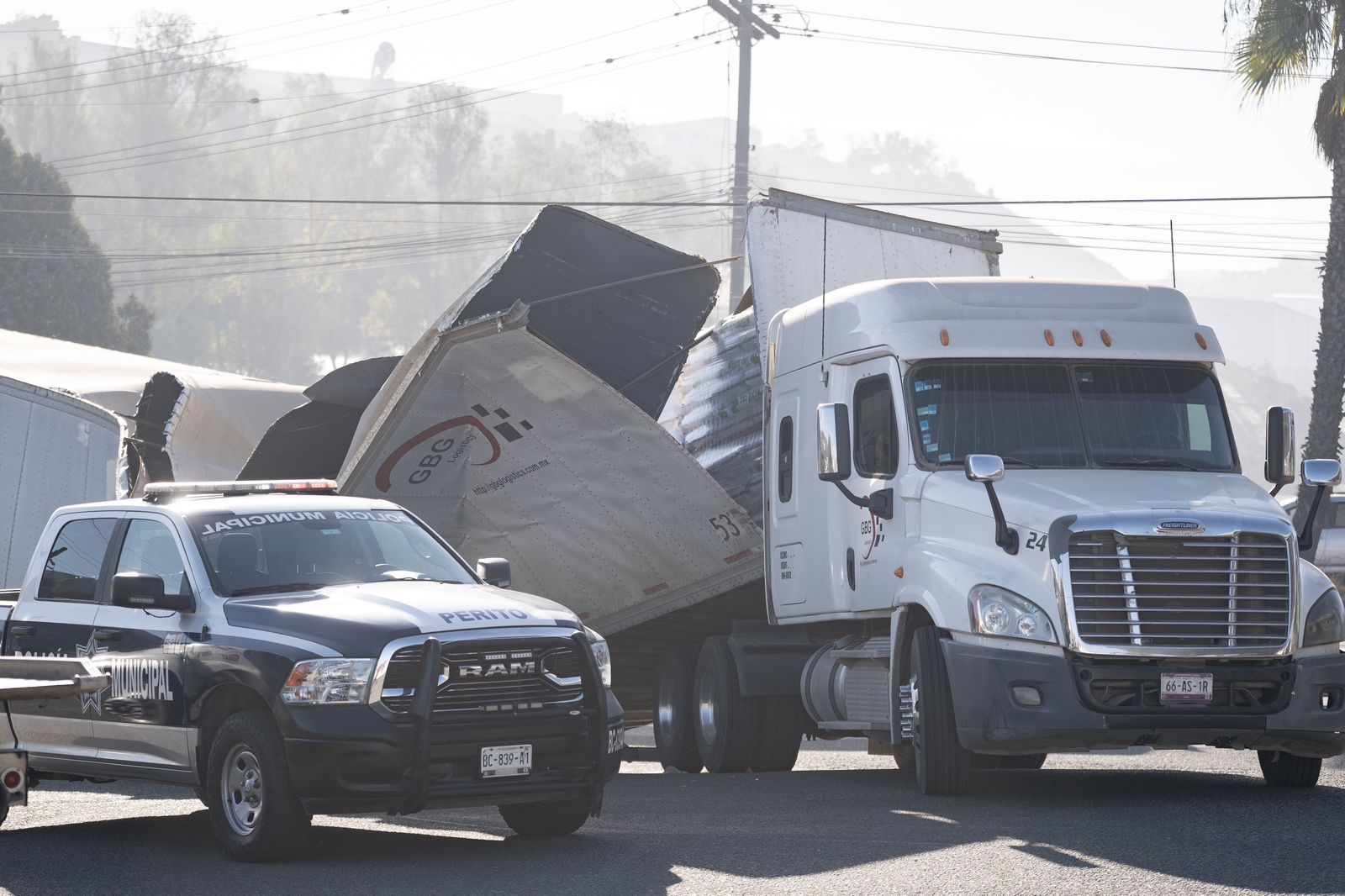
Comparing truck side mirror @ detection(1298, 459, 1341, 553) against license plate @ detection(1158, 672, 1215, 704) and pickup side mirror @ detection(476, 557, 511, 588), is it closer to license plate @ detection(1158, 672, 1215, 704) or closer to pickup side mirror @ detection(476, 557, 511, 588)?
license plate @ detection(1158, 672, 1215, 704)

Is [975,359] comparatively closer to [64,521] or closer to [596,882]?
[596,882]

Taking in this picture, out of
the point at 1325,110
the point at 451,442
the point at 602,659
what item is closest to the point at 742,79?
the point at 1325,110

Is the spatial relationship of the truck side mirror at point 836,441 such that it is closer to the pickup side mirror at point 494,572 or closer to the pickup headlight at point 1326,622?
the pickup side mirror at point 494,572

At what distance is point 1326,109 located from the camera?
26016 millimetres

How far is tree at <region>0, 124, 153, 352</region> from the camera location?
55062 millimetres

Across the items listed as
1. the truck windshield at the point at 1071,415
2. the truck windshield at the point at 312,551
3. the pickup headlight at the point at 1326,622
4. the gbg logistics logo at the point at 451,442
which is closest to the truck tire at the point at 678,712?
the gbg logistics logo at the point at 451,442

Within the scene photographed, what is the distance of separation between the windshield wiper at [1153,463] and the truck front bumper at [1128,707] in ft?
4.84

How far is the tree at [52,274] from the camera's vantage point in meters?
55.1

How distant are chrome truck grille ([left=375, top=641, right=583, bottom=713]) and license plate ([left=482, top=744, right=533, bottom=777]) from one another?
197mm

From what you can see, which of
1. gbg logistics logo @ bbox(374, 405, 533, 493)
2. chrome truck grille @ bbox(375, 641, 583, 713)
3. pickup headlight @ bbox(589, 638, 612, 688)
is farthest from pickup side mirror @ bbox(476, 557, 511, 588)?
gbg logistics logo @ bbox(374, 405, 533, 493)

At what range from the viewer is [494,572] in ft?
34.4

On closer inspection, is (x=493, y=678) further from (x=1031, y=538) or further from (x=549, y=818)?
(x=1031, y=538)

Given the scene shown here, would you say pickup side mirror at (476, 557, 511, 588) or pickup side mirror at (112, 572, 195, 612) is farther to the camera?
pickup side mirror at (476, 557, 511, 588)

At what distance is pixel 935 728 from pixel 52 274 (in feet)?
165
